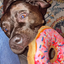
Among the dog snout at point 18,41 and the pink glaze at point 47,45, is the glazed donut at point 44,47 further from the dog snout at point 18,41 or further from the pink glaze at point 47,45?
the dog snout at point 18,41

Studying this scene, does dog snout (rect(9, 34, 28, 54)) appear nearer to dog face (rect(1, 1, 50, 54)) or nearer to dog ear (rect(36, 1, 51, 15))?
dog face (rect(1, 1, 50, 54))

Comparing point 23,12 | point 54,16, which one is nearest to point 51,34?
point 23,12

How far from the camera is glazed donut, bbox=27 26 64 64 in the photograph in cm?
120

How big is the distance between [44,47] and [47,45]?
0.27ft

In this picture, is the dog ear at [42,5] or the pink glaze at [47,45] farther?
the dog ear at [42,5]

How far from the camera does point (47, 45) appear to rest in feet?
4.29

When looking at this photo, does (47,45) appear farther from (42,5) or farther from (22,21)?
(42,5)

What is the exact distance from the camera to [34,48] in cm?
122

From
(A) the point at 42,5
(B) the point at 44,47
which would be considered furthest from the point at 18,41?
(A) the point at 42,5

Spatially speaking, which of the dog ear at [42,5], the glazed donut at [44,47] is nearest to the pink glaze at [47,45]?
the glazed donut at [44,47]

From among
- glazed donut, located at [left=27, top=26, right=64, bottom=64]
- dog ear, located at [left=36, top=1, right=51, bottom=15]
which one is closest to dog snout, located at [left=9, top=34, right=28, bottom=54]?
glazed donut, located at [left=27, top=26, right=64, bottom=64]

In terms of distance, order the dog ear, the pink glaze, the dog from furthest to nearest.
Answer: the dog ear → the dog → the pink glaze

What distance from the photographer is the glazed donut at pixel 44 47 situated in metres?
1.20

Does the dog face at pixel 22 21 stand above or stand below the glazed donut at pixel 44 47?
above
